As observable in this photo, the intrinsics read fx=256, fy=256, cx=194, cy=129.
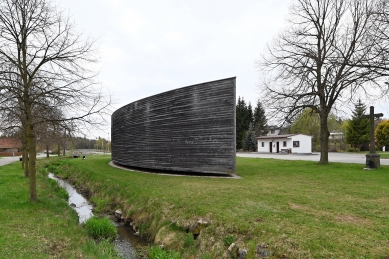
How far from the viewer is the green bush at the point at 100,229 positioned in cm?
619

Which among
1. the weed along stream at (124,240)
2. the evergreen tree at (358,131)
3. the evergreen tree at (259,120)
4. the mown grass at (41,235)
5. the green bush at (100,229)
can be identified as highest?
the evergreen tree at (259,120)

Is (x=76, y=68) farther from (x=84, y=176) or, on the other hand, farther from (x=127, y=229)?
(x=84, y=176)

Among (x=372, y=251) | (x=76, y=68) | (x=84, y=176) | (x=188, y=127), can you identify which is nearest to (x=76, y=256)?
(x=372, y=251)

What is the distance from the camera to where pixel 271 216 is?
16.8 ft

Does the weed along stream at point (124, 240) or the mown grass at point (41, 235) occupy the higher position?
the mown grass at point (41, 235)

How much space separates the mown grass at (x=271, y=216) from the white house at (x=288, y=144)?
2361 centimetres

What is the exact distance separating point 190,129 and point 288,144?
24769 mm

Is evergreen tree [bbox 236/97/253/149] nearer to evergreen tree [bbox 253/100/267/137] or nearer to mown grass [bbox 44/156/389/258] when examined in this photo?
evergreen tree [bbox 253/100/267/137]

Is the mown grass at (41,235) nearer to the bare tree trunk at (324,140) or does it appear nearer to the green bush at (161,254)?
the green bush at (161,254)

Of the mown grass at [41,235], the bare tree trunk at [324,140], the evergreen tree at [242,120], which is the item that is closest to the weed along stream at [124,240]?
the mown grass at [41,235]

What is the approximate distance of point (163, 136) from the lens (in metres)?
13.2

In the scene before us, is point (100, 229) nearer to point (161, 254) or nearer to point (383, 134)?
point (161, 254)

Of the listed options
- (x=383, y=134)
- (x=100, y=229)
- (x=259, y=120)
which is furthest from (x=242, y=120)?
(x=100, y=229)

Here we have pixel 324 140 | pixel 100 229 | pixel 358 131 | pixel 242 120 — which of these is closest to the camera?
pixel 100 229
